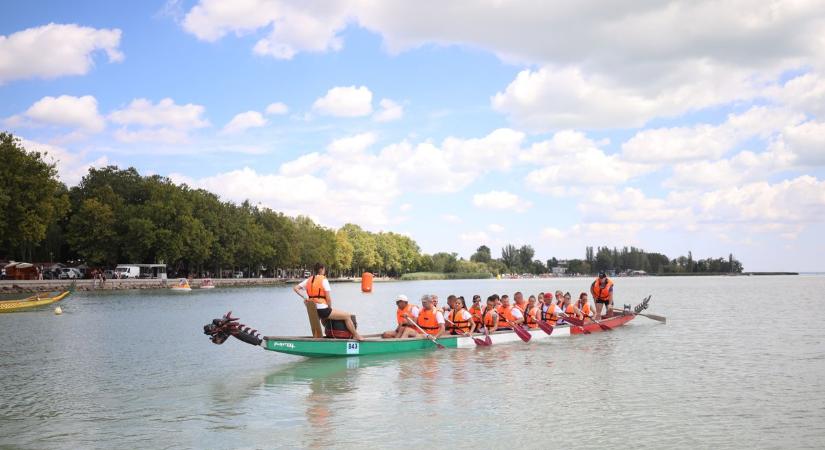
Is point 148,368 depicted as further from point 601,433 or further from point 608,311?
point 608,311

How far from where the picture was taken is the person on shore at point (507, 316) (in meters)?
27.0

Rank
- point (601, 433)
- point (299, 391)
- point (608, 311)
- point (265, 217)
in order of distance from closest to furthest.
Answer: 1. point (601, 433)
2. point (299, 391)
3. point (608, 311)
4. point (265, 217)

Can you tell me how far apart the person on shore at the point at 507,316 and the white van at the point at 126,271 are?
7636 centimetres

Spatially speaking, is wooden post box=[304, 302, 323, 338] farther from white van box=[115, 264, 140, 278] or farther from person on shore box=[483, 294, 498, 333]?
white van box=[115, 264, 140, 278]

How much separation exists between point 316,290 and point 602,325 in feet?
56.0

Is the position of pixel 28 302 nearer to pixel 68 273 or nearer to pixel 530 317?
pixel 530 317

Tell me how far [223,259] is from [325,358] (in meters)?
91.4

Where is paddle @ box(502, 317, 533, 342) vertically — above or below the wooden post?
below

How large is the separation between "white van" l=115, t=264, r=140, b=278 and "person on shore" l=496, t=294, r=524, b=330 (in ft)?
251

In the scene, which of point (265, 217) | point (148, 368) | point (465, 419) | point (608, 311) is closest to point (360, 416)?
point (465, 419)

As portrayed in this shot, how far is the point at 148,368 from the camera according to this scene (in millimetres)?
21844

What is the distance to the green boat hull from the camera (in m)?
20.0

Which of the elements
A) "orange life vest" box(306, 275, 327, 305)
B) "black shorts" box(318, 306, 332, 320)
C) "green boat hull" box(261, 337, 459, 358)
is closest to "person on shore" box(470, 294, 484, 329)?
"green boat hull" box(261, 337, 459, 358)

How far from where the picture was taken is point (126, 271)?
9188cm
